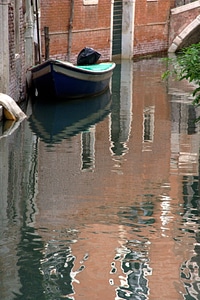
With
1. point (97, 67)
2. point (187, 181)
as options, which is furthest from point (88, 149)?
point (97, 67)

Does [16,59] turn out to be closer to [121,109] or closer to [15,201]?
[121,109]

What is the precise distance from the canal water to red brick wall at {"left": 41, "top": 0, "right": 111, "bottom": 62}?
5.68 m

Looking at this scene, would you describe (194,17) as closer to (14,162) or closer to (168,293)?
(14,162)

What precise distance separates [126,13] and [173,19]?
2697mm

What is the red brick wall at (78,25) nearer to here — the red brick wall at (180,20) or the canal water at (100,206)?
the red brick wall at (180,20)

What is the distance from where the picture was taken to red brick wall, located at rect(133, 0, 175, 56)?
22.6 meters

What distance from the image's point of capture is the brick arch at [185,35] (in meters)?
23.5

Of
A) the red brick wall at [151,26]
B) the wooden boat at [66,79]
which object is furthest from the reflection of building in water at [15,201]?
the red brick wall at [151,26]

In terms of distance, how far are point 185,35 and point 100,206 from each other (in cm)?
1732

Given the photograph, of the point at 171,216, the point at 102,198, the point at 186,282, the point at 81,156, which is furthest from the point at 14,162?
the point at 186,282

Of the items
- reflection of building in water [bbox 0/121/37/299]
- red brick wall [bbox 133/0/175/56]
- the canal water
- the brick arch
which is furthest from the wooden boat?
the brick arch

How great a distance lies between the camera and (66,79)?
13516mm

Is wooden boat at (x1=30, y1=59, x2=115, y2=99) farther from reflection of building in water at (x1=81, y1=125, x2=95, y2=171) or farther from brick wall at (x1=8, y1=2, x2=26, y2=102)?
reflection of building in water at (x1=81, y1=125, x2=95, y2=171)

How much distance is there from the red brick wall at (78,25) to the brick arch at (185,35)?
10.3 feet
